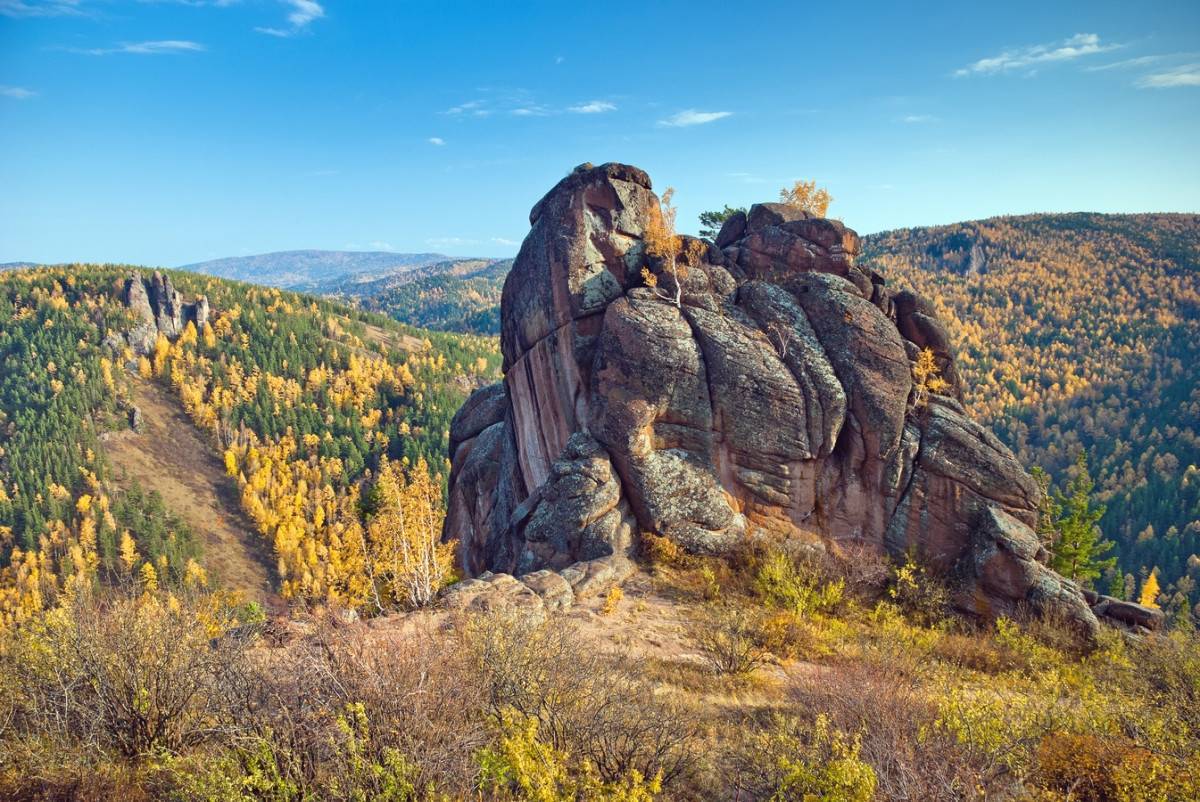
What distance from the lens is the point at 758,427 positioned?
25031 mm

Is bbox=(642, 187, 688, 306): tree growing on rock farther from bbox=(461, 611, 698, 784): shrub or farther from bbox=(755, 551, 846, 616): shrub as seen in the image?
bbox=(461, 611, 698, 784): shrub

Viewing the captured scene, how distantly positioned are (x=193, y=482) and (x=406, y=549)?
615 ft

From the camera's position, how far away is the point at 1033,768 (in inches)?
359

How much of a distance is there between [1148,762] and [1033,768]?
1.65m

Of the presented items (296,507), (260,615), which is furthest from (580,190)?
(296,507)

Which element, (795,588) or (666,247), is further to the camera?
(666,247)

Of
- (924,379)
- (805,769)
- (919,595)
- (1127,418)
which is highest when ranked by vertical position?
(924,379)

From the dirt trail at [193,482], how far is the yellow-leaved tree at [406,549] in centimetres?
13440

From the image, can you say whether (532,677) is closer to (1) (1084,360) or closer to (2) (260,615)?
(2) (260,615)

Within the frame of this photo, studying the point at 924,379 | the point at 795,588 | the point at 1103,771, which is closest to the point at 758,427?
the point at 795,588

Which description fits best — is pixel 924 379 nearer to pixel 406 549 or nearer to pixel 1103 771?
pixel 1103 771

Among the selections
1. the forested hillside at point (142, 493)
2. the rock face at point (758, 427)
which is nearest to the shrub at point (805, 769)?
the rock face at point (758, 427)

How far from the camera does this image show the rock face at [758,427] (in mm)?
23781

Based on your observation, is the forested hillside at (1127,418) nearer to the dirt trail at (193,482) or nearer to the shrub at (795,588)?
the shrub at (795,588)
